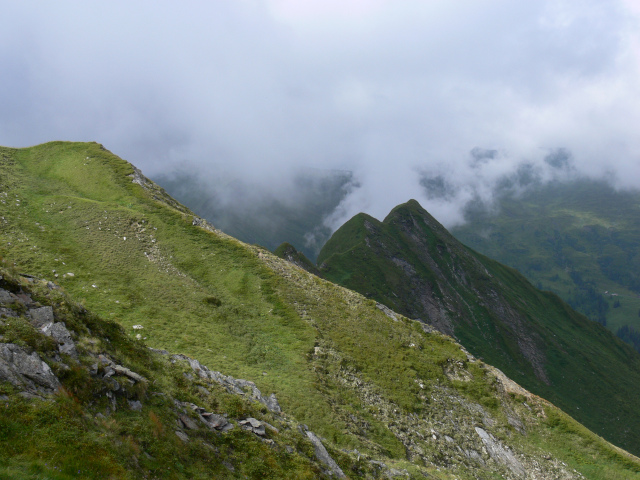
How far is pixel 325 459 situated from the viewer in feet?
76.0

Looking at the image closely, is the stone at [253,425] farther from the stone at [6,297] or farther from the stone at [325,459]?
the stone at [6,297]

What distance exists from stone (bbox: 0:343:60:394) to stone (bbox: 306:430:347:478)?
1531 centimetres

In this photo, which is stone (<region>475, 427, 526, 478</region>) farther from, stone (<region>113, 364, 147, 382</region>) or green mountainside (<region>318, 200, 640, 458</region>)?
green mountainside (<region>318, 200, 640, 458</region>)

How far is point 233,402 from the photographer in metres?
23.4

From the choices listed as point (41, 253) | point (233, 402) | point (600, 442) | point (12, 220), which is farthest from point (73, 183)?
point (600, 442)

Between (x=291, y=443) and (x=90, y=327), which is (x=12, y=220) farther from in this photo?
(x=291, y=443)

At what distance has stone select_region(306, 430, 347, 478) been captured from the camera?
2240 centimetres

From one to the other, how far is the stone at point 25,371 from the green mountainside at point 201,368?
0.21 feet

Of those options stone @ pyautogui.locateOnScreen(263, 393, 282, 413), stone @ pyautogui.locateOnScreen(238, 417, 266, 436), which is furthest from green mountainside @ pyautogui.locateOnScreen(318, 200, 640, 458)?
stone @ pyautogui.locateOnScreen(238, 417, 266, 436)

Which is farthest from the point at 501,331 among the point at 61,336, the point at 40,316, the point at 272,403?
the point at 40,316

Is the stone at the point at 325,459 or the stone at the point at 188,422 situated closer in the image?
the stone at the point at 188,422

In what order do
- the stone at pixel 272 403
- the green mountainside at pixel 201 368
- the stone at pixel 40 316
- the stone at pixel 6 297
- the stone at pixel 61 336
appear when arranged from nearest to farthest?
the green mountainside at pixel 201 368 → the stone at pixel 61 336 → the stone at pixel 6 297 → the stone at pixel 40 316 → the stone at pixel 272 403

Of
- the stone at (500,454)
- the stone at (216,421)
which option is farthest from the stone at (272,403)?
the stone at (500,454)

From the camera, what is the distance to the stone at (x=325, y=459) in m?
22.4
